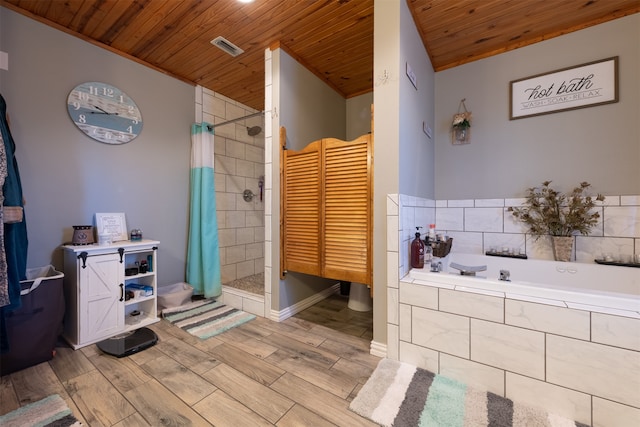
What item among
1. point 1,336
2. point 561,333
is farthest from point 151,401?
point 561,333

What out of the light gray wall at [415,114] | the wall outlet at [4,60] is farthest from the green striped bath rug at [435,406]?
the wall outlet at [4,60]

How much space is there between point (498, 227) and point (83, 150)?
3.53 meters

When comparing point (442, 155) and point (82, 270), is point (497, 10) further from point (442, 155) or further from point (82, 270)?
point (82, 270)

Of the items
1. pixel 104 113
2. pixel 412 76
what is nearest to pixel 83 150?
pixel 104 113

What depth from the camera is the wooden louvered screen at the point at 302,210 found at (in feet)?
6.46

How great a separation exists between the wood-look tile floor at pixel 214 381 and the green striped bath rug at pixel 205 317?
87 mm

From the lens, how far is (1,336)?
1.35 meters

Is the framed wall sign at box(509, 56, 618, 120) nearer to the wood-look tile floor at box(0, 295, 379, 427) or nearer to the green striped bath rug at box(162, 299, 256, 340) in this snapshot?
the wood-look tile floor at box(0, 295, 379, 427)

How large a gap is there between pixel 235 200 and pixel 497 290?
8.87 feet

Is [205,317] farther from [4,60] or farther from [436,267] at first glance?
[4,60]

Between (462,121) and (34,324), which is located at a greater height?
(462,121)

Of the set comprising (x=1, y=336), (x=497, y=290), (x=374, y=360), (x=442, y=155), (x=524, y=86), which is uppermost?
(x=524, y=86)

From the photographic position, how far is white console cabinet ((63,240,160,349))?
1.64 meters

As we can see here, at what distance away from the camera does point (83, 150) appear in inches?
76.9
